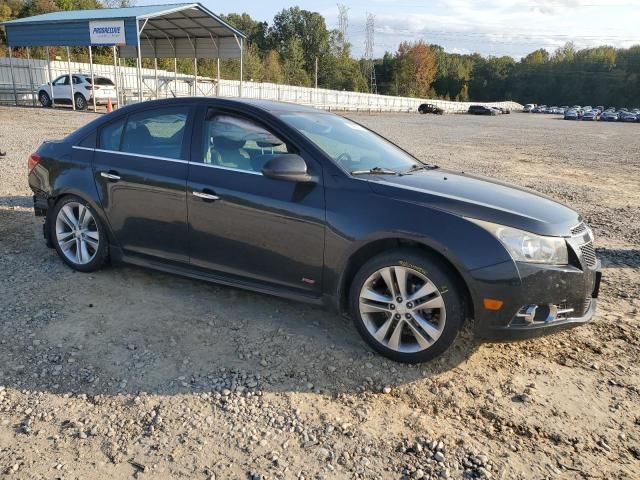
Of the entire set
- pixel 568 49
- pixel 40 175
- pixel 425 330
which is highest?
pixel 568 49

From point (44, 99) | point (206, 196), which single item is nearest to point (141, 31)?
point (44, 99)

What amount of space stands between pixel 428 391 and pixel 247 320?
60.1 inches

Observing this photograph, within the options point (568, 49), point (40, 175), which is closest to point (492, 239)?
point (40, 175)

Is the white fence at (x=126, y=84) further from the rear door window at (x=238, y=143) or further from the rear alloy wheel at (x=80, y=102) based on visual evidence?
the rear door window at (x=238, y=143)

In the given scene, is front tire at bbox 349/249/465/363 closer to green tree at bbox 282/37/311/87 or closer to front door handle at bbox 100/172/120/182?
front door handle at bbox 100/172/120/182

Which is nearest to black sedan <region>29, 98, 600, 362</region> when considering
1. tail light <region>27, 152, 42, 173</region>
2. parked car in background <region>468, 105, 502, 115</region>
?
tail light <region>27, 152, 42, 173</region>

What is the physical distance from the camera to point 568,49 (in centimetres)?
14162

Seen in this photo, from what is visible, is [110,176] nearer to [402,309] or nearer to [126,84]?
[402,309]

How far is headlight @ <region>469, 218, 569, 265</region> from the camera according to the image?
330cm

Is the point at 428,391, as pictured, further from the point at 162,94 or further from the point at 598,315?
the point at 162,94

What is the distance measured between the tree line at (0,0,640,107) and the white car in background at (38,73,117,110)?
37721 mm

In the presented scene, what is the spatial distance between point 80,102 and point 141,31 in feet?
21.9

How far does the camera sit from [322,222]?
3.71m

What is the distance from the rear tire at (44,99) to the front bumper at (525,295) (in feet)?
99.4
